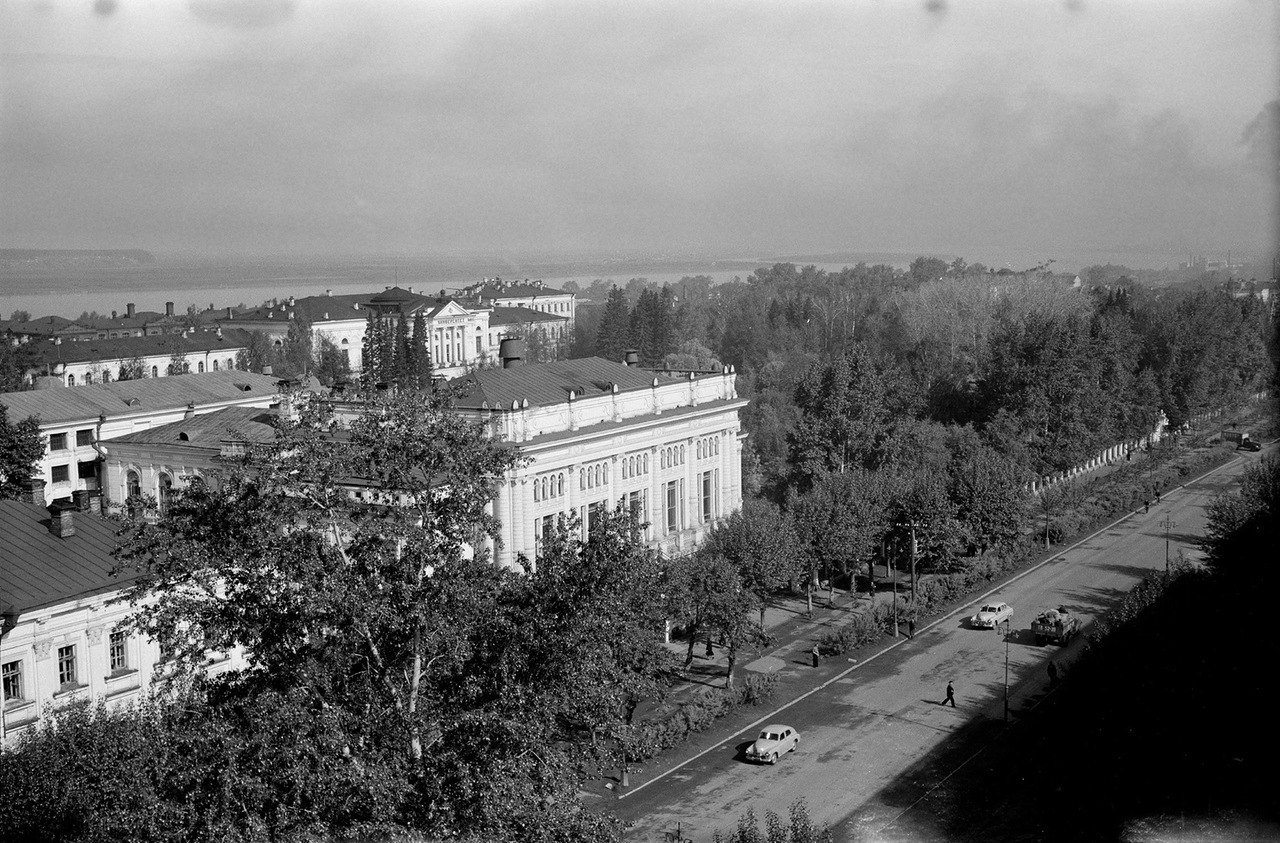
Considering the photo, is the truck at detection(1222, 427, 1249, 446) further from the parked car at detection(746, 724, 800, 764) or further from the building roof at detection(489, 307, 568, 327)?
the building roof at detection(489, 307, 568, 327)

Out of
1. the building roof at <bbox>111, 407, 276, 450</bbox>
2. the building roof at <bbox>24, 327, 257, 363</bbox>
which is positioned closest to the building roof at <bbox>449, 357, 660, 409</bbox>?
the building roof at <bbox>111, 407, 276, 450</bbox>

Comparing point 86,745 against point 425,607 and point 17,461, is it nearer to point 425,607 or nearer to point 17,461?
point 425,607

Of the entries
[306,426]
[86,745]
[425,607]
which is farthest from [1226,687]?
[86,745]

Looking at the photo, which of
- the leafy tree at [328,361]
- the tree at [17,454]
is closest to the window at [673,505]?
the tree at [17,454]

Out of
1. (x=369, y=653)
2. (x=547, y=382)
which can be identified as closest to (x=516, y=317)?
(x=547, y=382)

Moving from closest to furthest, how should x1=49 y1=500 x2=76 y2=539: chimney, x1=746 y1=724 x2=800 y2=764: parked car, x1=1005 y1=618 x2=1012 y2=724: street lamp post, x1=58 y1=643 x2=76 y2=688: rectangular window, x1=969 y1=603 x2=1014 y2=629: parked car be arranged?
x1=58 y1=643 x2=76 y2=688: rectangular window → x1=49 y1=500 x2=76 y2=539: chimney → x1=746 y1=724 x2=800 y2=764: parked car → x1=1005 y1=618 x2=1012 y2=724: street lamp post → x1=969 y1=603 x2=1014 y2=629: parked car

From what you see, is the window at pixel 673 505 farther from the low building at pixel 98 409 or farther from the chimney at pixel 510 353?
the low building at pixel 98 409
